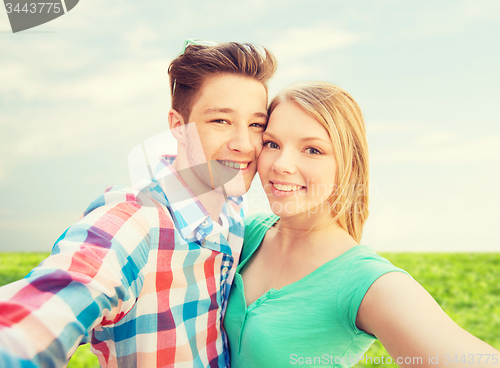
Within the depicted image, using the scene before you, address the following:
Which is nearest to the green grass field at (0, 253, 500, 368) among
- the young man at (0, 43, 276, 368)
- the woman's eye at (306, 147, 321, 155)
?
the young man at (0, 43, 276, 368)

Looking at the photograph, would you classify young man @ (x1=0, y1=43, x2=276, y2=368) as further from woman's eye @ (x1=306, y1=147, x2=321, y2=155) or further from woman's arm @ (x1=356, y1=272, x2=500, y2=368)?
woman's arm @ (x1=356, y1=272, x2=500, y2=368)

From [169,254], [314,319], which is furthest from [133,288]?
[314,319]

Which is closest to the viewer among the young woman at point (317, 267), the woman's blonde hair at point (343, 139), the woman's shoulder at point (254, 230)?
the young woman at point (317, 267)

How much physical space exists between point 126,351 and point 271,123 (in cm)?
150

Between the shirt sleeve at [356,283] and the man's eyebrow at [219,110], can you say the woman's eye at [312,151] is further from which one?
the shirt sleeve at [356,283]

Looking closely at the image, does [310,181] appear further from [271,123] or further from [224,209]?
[224,209]

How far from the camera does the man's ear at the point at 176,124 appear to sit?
8.40 ft

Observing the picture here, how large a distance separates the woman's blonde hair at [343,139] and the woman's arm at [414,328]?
0.66 metres

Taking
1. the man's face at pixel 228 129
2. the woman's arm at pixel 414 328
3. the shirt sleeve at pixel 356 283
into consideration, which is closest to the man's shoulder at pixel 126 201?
the man's face at pixel 228 129

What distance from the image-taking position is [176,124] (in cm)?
263

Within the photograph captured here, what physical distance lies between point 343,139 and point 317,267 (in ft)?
2.49

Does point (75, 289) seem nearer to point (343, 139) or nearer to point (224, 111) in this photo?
point (224, 111)

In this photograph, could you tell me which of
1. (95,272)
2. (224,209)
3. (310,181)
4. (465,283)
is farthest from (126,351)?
(465,283)

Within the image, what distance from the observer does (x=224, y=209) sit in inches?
103
